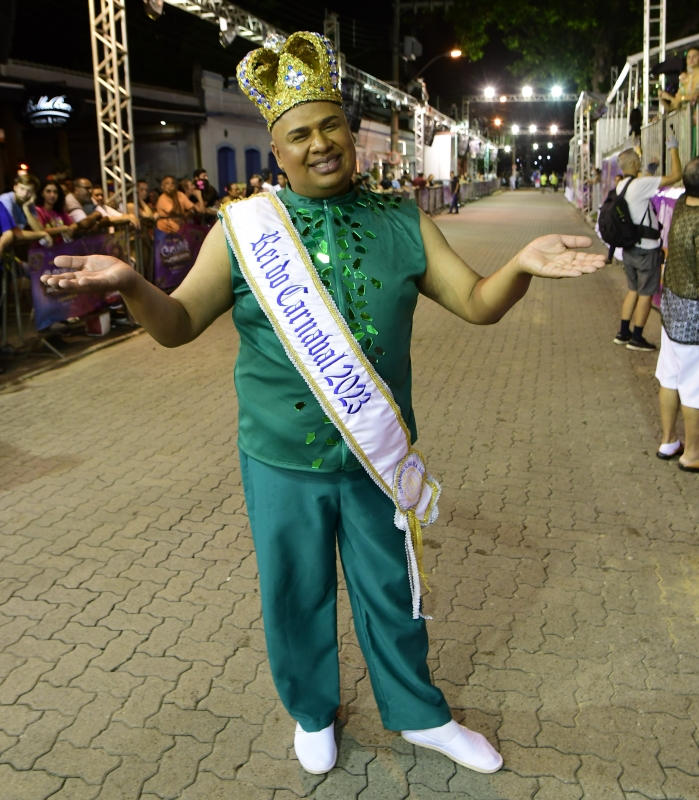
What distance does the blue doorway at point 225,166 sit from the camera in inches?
990

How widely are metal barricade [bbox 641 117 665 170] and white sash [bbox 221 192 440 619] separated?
34.6 feet

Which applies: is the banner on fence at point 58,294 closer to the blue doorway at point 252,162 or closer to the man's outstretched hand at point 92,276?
the man's outstretched hand at point 92,276

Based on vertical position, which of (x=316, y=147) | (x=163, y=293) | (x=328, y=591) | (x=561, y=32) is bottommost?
(x=328, y=591)

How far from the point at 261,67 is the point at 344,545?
1.48 meters

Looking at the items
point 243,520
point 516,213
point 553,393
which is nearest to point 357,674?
point 243,520

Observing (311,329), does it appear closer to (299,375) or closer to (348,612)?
(299,375)

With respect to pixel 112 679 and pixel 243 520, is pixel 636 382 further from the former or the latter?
pixel 112 679

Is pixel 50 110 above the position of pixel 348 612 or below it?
above

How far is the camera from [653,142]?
1250cm

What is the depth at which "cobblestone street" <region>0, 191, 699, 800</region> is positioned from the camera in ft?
8.77

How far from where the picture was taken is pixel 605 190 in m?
20.4

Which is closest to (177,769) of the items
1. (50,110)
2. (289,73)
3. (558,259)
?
(558,259)

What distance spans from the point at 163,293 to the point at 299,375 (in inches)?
18.1

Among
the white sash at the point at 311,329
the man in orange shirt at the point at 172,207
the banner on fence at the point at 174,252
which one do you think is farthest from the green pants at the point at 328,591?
the man in orange shirt at the point at 172,207
